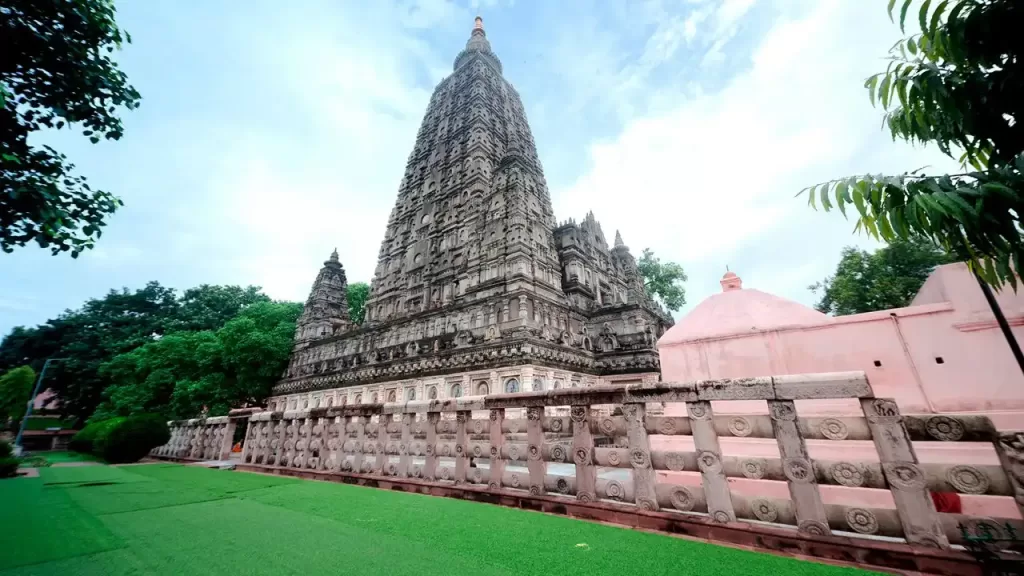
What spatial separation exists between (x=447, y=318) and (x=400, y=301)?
25.8ft

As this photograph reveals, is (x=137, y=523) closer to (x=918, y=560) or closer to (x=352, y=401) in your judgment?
(x=918, y=560)

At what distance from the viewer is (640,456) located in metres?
3.91

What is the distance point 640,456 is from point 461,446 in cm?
289

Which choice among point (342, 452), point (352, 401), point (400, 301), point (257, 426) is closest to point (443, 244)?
point (400, 301)

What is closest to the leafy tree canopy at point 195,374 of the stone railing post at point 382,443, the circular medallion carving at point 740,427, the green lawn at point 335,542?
the green lawn at point 335,542

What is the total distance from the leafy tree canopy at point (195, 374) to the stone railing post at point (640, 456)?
3005 cm

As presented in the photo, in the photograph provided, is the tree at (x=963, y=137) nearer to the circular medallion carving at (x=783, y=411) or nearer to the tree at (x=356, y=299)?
the circular medallion carving at (x=783, y=411)

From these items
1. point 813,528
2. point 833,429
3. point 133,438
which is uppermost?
point 833,429

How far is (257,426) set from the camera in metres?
10.4

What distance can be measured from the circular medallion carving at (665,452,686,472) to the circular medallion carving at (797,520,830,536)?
0.97 m

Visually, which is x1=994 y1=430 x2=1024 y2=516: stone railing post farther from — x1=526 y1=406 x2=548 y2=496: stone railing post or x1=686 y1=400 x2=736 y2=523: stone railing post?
x1=526 y1=406 x2=548 y2=496: stone railing post

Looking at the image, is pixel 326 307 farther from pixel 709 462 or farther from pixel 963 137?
pixel 963 137

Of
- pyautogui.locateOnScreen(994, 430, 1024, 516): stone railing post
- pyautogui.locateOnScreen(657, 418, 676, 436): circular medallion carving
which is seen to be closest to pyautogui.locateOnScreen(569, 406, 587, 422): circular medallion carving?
pyautogui.locateOnScreen(657, 418, 676, 436): circular medallion carving

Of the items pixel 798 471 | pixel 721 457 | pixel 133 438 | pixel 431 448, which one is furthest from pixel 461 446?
pixel 133 438
